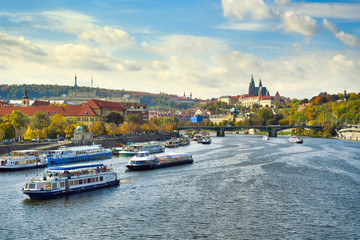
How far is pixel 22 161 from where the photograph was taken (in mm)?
64250

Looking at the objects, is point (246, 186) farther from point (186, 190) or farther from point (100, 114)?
point (100, 114)

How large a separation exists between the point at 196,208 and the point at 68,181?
14990 mm

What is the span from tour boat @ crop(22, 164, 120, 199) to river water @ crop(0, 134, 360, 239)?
1.00 meters

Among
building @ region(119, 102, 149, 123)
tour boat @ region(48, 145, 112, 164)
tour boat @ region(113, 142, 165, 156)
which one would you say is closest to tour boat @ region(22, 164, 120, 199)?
tour boat @ region(48, 145, 112, 164)

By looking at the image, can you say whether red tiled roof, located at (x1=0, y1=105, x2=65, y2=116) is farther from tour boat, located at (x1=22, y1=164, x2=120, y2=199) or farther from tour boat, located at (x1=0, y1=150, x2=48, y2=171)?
tour boat, located at (x1=22, y1=164, x2=120, y2=199)

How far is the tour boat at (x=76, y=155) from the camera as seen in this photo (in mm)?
72056

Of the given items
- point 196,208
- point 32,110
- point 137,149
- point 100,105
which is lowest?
point 196,208

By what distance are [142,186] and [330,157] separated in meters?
47.9

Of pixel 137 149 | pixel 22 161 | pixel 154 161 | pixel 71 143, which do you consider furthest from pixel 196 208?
pixel 71 143

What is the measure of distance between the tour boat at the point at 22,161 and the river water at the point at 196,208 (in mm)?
2736

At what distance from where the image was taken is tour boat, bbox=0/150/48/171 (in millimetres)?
62628

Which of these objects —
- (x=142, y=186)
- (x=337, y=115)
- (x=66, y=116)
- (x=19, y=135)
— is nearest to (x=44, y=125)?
(x=19, y=135)

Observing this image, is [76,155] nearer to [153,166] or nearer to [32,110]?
[153,166]

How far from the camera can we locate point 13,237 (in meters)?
32.2
